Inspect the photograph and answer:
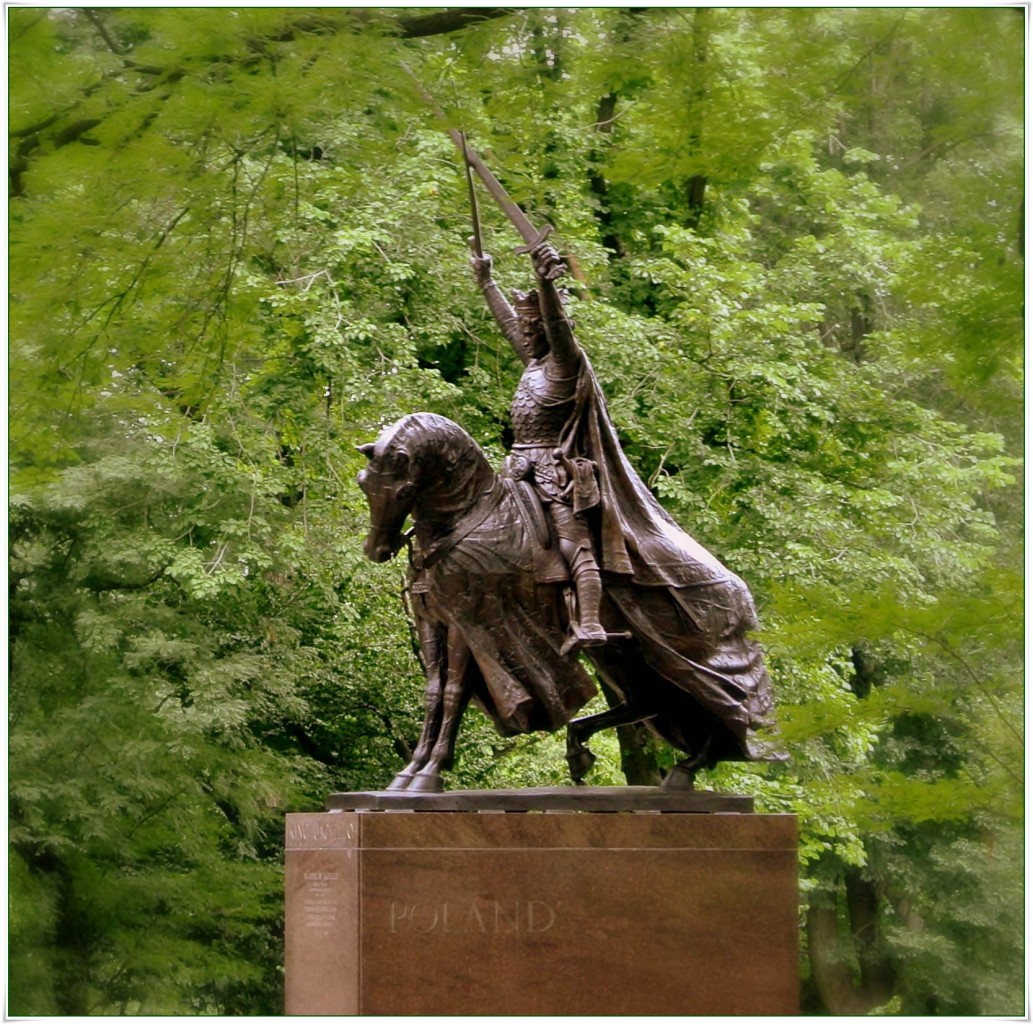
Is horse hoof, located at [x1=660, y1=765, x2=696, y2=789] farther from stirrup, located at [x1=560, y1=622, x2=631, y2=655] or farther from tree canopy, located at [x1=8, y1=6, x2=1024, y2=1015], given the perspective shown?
tree canopy, located at [x1=8, y1=6, x2=1024, y2=1015]

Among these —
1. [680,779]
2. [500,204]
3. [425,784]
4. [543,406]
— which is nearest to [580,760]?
[680,779]

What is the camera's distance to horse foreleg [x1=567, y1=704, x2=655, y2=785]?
414 inches

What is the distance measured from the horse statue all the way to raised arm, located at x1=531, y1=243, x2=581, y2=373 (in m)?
0.61

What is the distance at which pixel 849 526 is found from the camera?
60.7ft

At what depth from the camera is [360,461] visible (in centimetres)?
1831

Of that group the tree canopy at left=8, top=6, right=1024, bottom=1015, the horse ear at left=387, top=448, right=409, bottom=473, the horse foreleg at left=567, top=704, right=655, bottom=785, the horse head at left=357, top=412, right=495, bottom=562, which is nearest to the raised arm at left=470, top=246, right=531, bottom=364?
the horse head at left=357, top=412, right=495, bottom=562

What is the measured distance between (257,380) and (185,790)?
11.8 ft

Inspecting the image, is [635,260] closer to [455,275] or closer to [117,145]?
[455,275]

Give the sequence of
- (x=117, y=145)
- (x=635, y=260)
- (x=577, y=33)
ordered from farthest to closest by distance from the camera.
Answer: (x=635, y=260), (x=577, y=33), (x=117, y=145)

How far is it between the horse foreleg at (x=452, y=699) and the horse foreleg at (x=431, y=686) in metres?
0.04

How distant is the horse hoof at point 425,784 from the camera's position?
387 inches

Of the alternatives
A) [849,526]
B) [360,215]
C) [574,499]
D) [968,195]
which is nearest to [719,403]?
[849,526]

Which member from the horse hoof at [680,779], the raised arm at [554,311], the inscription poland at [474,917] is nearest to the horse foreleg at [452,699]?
the inscription poland at [474,917]

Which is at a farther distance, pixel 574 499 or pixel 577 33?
pixel 577 33
